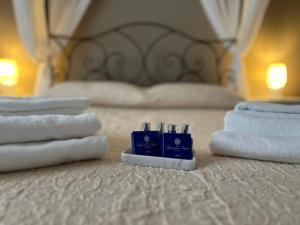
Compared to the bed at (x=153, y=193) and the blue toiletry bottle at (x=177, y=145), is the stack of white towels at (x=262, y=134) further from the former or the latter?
the blue toiletry bottle at (x=177, y=145)

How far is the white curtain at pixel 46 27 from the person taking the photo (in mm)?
2395

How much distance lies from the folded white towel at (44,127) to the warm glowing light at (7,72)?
6.30ft

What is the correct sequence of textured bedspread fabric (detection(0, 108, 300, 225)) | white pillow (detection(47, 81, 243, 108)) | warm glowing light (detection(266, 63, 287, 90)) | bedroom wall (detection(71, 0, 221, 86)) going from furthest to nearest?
1. bedroom wall (detection(71, 0, 221, 86))
2. warm glowing light (detection(266, 63, 287, 90))
3. white pillow (detection(47, 81, 243, 108))
4. textured bedspread fabric (detection(0, 108, 300, 225))

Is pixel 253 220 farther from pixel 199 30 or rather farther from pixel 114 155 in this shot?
pixel 199 30

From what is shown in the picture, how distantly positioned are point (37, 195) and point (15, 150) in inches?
6.6

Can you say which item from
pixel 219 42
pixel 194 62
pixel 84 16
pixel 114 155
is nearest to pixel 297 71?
pixel 219 42

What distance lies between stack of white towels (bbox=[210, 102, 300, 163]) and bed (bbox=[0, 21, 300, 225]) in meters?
0.03

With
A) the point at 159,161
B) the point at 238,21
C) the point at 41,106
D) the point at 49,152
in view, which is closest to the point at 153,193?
the point at 159,161

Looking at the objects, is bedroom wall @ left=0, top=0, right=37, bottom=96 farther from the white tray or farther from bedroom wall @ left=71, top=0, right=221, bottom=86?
the white tray

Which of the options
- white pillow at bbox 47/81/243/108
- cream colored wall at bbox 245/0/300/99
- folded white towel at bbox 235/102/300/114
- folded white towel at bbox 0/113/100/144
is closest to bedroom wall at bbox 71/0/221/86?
cream colored wall at bbox 245/0/300/99

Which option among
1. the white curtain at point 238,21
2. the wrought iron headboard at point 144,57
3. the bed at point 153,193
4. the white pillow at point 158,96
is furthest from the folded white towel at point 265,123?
the wrought iron headboard at point 144,57

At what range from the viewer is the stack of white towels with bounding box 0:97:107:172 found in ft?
2.34

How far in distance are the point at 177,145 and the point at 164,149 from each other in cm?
4

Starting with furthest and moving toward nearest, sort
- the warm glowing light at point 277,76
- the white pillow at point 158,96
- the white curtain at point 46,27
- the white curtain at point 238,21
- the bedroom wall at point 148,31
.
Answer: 1. the bedroom wall at point 148,31
2. the warm glowing light at point 277,76
3. the white curtain at point 46,27
4. the white curtain at point 238,21
5. the white pillow at point 158,96
